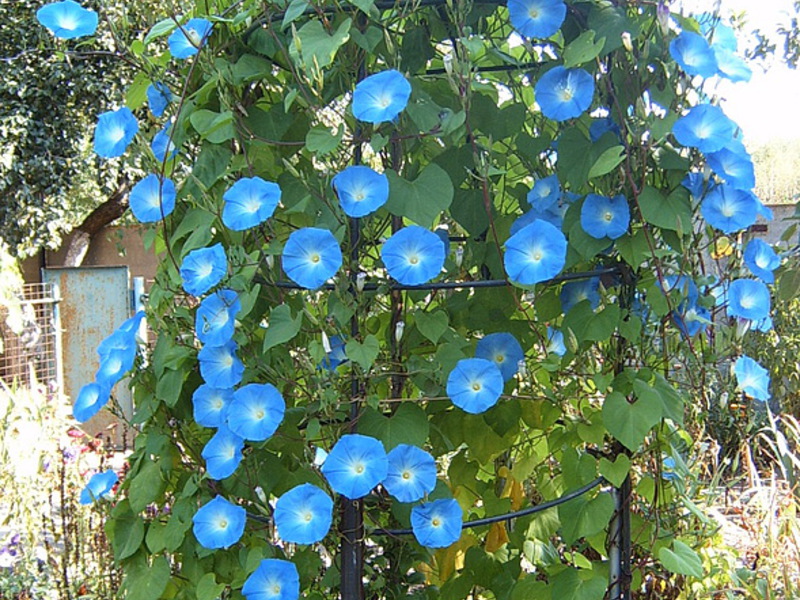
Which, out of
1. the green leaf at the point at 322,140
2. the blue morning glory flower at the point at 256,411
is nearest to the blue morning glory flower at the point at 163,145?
the green leaf at the point at 322,140

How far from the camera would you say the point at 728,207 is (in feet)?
3.25

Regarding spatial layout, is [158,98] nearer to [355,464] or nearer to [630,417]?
[355,464]

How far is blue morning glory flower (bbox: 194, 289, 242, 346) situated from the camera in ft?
3.29

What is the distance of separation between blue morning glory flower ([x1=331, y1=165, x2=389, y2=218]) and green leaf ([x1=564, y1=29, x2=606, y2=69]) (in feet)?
0.85

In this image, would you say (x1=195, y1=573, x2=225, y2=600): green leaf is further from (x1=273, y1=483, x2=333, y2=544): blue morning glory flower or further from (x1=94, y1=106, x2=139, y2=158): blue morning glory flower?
(x1=94, y1=106, x2=139, y2=158): blue morning glory flower

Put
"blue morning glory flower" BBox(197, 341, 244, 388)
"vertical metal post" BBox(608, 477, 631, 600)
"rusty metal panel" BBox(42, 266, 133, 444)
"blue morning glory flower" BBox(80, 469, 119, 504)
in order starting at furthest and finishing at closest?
"rusty metal panel" BBox(42, 266, 133, 444) < "blue morning glory flower" BBox(80, 469, 119, 504) < "vertical metal post" BBox(608, 477, 631, 600) < "blue morning glory flower" BBox(197, 341, 244, 388)

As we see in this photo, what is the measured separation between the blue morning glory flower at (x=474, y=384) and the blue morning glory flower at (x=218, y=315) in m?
0.28

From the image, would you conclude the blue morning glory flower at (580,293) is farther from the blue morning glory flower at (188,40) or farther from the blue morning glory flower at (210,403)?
the blue morning glory flower at (188,40)

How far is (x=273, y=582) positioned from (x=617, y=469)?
46cm

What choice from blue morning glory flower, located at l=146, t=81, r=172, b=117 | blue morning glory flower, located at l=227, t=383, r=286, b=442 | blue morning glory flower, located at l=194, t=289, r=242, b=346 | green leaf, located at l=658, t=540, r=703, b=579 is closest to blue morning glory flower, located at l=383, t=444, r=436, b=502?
blue morning glory flower, located at l=227, t=383, r=286, b=442

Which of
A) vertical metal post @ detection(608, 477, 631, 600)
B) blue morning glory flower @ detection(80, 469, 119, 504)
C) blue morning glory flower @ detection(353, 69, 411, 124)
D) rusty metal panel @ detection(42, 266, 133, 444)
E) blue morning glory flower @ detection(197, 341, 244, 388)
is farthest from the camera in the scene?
rusty metal panel @ detection(42, 266, 133, 444)

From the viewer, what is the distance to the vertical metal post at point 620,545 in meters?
1.15

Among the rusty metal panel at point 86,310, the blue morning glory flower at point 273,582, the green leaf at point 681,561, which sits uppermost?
the rusty metal panel at point 86,310

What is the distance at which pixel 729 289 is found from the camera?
1.05 m
